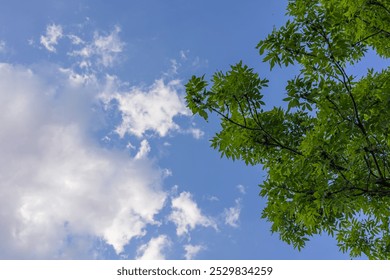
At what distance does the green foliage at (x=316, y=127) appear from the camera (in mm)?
5332

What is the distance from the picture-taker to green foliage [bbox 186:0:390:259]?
533 cm

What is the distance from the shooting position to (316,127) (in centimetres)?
561

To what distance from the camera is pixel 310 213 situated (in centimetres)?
553

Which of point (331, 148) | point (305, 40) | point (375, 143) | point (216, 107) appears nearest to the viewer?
point (331, 148)

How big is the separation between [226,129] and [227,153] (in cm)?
53

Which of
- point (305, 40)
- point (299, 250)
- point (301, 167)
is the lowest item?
point (299, 250)

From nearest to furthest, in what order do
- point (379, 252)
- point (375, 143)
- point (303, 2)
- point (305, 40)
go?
1. point (375, 143)
2. point (305, 40)
3. point (303, 2)
4. point (379, 252)

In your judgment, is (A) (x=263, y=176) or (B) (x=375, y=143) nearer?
→ (B) (x=375, y=143)

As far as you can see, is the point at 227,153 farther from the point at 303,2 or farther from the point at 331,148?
the point at 303,2

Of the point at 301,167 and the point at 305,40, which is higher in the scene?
the point at 305,40

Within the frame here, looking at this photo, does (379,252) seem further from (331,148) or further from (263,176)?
(331,148)
